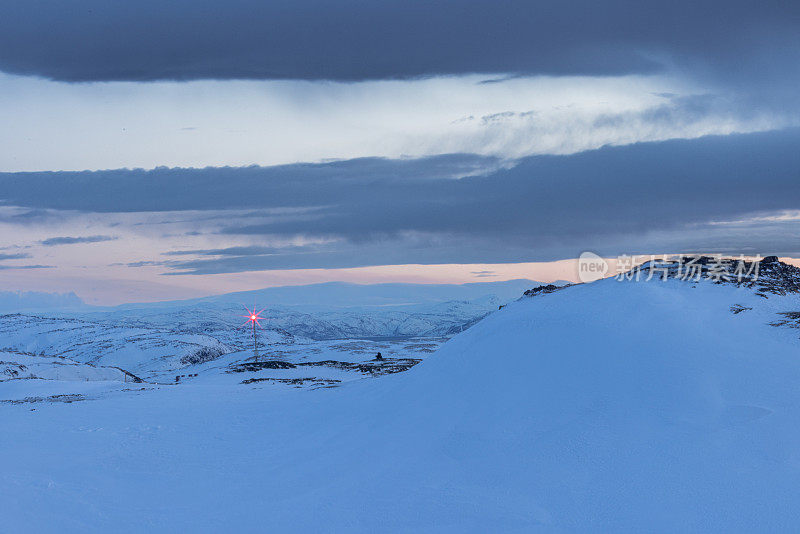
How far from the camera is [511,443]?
10828 mm

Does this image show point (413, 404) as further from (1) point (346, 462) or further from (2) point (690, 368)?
(2) point (690, 368)

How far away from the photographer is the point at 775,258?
19078mm

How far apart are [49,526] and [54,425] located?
877cm

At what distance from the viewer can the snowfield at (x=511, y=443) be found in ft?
28.3

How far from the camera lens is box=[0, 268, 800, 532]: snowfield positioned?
339 inches

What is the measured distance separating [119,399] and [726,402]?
68.3 ft

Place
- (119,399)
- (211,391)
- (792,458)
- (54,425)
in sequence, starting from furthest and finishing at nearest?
1. (211,391)
2. (119,399)
3. (54,425)
4. (792,458)

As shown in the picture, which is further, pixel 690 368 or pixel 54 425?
pixel 54 425

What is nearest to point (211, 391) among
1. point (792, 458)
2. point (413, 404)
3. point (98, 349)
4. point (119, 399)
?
point (119, 399)

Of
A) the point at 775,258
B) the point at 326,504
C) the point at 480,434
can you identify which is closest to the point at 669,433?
the point at 480,434

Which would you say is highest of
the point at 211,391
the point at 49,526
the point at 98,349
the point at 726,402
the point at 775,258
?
the point at 775,258

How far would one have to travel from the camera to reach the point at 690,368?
1193 cm

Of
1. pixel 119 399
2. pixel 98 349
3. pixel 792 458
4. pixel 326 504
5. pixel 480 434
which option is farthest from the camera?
pixel 98 349

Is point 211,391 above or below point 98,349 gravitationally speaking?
above
